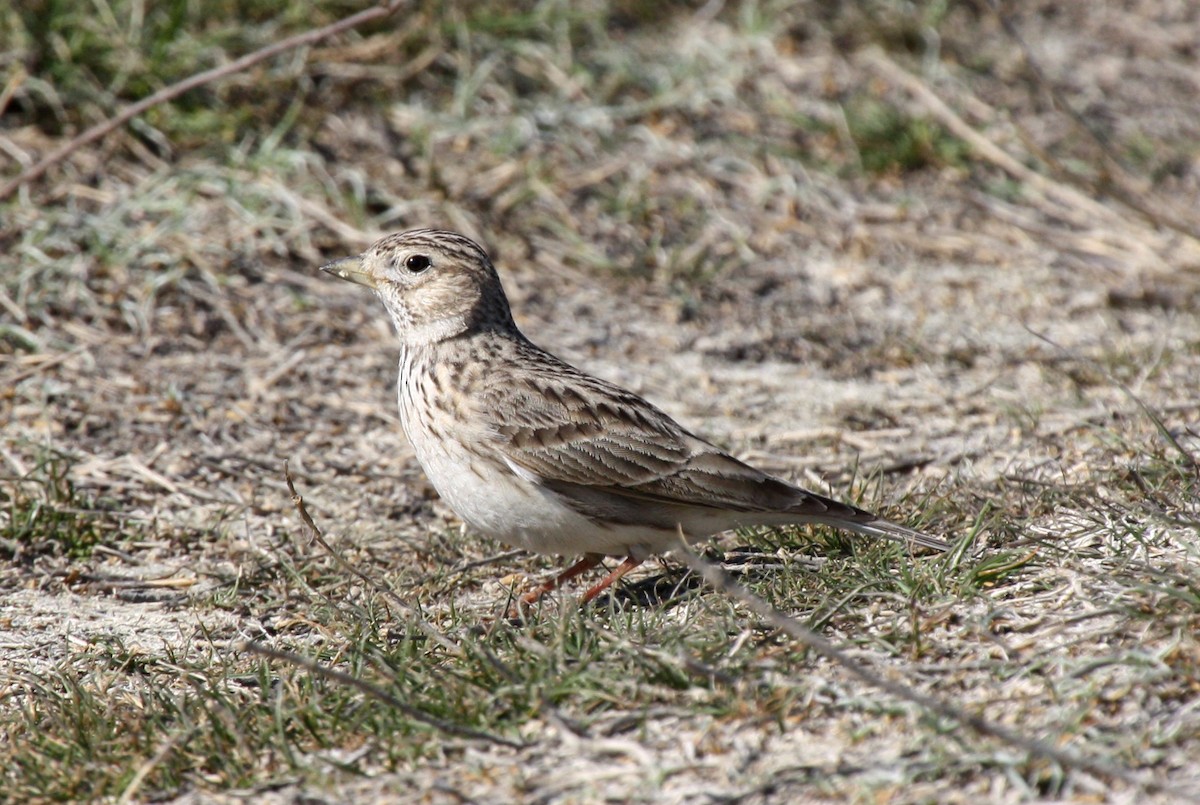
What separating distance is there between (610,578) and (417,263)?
1640mm

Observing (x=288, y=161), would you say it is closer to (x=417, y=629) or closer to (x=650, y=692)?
(x=417, y=629)

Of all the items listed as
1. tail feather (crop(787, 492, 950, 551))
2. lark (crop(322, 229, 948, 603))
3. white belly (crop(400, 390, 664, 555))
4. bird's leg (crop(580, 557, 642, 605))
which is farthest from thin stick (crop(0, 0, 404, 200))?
tail feather (crop(787, 492, 950, 551))

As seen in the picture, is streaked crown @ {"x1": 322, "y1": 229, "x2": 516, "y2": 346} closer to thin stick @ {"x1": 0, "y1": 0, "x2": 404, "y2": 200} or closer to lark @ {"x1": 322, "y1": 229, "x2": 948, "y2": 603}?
lark @ {"x1": 322, "y1": 229, "x2": 948, "y2": 603}

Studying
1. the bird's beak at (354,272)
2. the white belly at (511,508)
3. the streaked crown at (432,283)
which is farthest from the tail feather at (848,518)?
the bird's beak at (354,272)

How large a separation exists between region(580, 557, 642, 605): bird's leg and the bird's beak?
1.66m

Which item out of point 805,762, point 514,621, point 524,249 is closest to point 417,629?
point 514,621

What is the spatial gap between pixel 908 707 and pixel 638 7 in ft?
24.2

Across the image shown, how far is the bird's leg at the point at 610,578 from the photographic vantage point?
5449 mm

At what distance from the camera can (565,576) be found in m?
5.67

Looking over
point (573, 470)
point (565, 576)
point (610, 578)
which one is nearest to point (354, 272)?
point (573, 470)

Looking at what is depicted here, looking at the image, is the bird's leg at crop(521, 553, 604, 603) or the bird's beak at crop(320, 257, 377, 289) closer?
the bird's leg at crop(521, 553, 604, 603)

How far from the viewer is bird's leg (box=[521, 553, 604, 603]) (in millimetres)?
5461

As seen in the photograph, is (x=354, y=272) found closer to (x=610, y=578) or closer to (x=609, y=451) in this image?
(x=609, y=451)

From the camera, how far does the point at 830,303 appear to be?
8.59 meters
